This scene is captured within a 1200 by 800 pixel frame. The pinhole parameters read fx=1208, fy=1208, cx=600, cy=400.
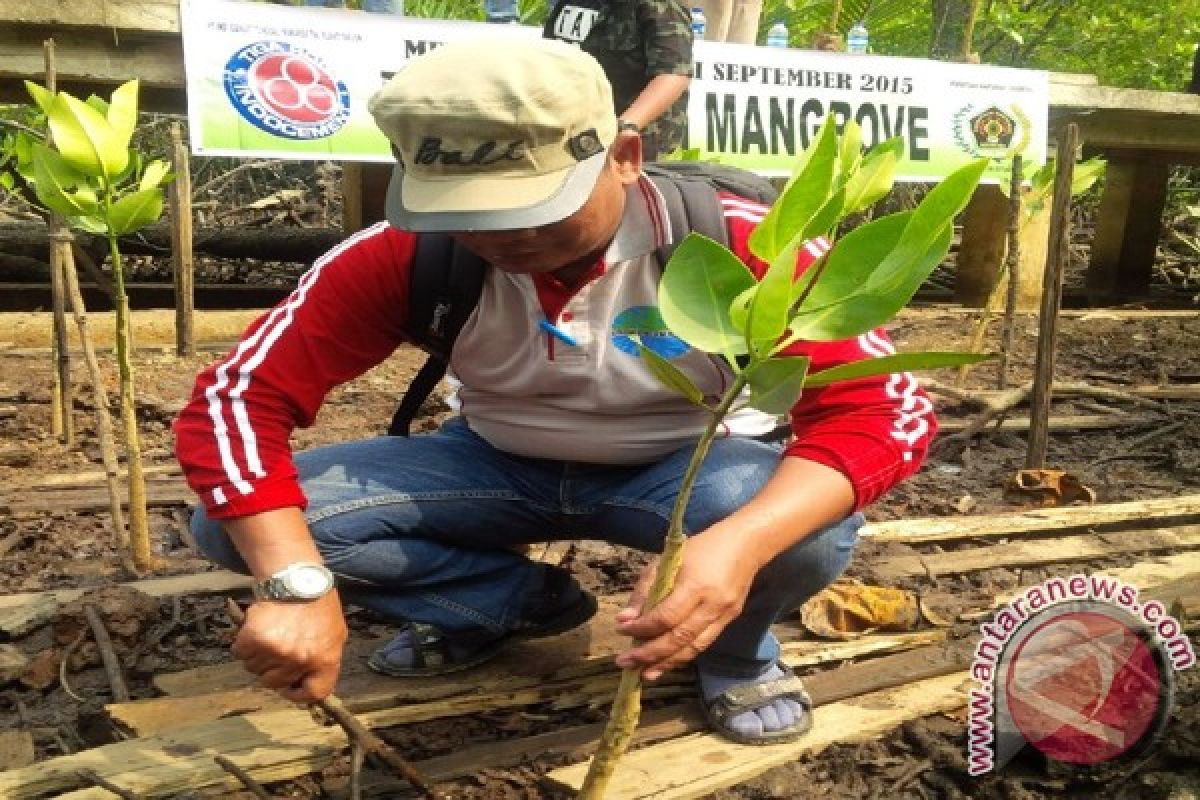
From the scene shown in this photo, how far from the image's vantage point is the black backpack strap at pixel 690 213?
6.49ft

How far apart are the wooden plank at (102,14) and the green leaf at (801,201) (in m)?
4.55

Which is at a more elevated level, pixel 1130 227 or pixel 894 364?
pixel 894 364

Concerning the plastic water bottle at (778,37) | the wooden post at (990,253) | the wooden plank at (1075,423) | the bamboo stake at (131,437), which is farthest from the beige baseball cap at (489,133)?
the wooden post at (990,253)

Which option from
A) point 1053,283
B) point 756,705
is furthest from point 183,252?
point 756,705

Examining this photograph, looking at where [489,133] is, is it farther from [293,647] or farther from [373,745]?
[373,745]

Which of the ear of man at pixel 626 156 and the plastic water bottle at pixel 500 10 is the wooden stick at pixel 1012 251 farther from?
the ear of man at pixel 626 156

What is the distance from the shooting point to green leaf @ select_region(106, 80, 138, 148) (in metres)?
2.58

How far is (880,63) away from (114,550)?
4999mm

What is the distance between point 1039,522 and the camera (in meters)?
3.29

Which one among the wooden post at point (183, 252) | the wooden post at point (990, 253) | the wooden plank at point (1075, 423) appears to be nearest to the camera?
the wooden plank at point (1075, 423)

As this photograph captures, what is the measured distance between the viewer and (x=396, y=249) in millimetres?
2025

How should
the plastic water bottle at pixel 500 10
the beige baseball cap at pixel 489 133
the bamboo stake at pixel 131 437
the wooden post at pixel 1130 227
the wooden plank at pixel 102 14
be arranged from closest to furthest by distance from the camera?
the beige baseball cap at pixel 489 133
the bamboo stake at pixel 131 437
the wooden plank at pixel 102 14
the plastic water bottle at pixel 500 10
the wooden post at pixel 1130 227

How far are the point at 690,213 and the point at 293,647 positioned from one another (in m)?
0.93

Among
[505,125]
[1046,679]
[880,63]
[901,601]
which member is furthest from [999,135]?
[505,125]
